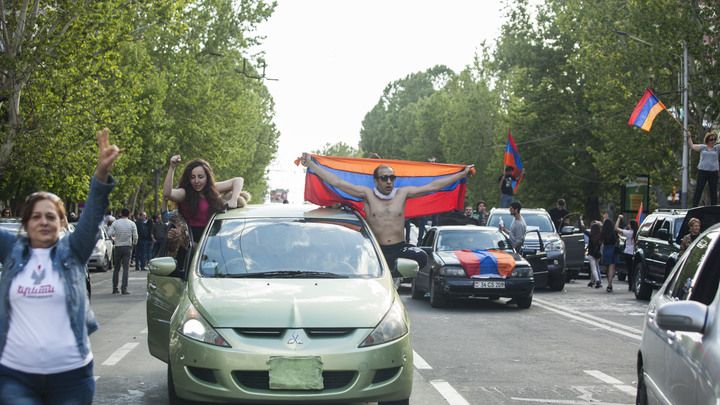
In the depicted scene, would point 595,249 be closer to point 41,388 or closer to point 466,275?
point 466,275

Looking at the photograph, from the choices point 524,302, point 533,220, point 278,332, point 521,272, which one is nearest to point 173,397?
point 278,332

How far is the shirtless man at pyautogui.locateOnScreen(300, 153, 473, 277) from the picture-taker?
10.1 metres

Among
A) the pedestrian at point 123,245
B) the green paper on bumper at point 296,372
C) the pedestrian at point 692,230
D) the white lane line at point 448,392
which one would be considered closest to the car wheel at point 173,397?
the green paper on bumper at point 296,372

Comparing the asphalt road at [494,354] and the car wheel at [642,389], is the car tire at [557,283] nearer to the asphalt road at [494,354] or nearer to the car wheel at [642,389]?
the asphalt road at [494,354]

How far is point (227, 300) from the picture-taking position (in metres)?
6.55

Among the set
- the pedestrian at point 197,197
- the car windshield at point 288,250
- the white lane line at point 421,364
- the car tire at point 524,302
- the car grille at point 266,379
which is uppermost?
the pedestrian at point 197,197

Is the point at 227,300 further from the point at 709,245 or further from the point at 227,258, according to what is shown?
the point at 709,245

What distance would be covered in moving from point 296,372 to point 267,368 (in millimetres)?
191

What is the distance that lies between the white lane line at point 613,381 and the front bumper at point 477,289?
22.3ft

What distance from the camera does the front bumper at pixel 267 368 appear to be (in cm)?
607

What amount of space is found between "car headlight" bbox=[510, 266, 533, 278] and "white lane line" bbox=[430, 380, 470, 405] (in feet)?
26.3

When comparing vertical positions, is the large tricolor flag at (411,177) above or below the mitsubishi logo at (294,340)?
above

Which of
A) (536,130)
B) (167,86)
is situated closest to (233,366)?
(167,86)

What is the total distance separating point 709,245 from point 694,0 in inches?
1307
